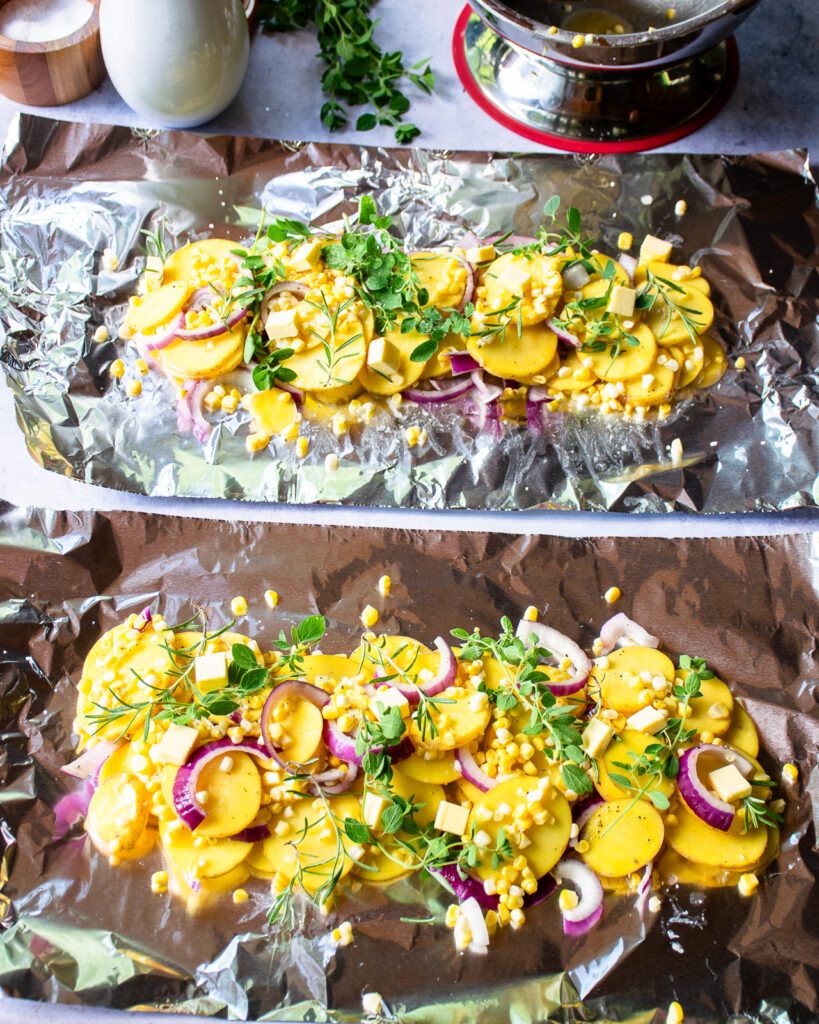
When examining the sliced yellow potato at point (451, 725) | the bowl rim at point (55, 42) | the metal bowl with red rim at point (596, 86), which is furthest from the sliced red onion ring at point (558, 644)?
the bowl rim at point (55, 42)

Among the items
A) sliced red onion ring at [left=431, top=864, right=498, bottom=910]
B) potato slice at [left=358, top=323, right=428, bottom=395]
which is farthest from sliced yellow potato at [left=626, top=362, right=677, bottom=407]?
sliced red onion ring at [left=431, top=864, right=498, bottom=910]

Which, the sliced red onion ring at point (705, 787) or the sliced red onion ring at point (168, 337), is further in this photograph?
the sliced red onion ring at point (168, 337)

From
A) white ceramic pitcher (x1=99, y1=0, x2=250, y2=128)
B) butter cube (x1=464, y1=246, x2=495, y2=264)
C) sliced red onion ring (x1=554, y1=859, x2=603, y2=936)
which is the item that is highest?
white ceramic pitcher (x1=99, y1=0, x2=250, y2=128)

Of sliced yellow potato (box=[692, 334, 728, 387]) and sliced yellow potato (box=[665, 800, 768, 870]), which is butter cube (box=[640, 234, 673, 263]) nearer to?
sliced yellow potato (box=[692, 334, 728, 387])

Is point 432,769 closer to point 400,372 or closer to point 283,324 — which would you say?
point 400,372

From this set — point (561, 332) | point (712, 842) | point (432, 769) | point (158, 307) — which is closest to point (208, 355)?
point (158, 307)

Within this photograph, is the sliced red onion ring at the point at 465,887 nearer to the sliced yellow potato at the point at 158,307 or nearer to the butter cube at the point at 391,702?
the butter cube at the point at 391,702
